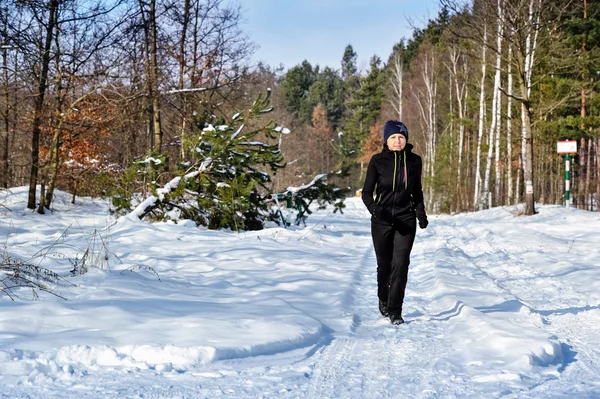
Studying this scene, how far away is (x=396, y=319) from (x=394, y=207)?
101 centimetres

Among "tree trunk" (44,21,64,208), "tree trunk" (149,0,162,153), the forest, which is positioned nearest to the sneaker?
the forest

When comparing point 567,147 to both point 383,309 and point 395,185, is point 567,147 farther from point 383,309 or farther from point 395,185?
point 383,309

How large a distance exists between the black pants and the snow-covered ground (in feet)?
0.81

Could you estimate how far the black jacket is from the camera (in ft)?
15.8

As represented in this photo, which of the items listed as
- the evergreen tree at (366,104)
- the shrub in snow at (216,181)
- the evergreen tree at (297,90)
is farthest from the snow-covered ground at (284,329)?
the evergreen tree at (297,90)

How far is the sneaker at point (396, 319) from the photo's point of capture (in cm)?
464

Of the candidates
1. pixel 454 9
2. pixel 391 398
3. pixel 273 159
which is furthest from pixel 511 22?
pixel 391 398

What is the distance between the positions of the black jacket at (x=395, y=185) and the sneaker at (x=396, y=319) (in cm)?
85

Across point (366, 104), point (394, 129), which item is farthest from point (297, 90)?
point (394, 129)

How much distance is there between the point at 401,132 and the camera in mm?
4875

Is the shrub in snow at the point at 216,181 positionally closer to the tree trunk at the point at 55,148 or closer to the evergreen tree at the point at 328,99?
the tree trunk at the point at 55,148

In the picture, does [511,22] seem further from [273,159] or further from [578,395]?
[578,395]

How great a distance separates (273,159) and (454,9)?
33.9 feet

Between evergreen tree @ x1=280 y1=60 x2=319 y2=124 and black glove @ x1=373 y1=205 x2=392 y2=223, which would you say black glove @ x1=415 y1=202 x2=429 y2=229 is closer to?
black glove @ x1=373 y1=205 x2=392 y2=223
